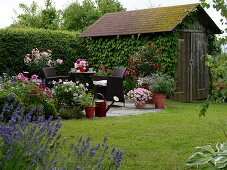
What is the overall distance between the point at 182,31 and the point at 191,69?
1448mm

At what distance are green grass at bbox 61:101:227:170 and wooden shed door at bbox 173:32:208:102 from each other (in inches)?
164

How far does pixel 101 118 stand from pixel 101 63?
20.2 ft

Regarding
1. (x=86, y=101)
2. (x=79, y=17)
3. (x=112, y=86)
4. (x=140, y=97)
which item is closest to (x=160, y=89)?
(x=140, y=97)

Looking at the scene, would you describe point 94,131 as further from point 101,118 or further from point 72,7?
point 72,7

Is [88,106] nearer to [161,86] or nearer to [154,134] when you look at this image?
[154,134]

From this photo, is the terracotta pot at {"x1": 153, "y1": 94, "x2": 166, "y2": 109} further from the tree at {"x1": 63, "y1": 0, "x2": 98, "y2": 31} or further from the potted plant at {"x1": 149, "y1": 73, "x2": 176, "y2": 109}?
the tree at {"x1": 63, "y1": 0, "x2": 98, "y2": 31}

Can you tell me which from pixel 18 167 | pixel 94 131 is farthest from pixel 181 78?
pixel 18 167

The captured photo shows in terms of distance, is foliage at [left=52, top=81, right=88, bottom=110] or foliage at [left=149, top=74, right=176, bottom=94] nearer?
foliage at [left=52, top=81, right=88, bottom=110]

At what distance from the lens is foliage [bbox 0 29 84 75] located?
42.0ft

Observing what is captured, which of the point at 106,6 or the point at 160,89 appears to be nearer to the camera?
the point at 160,89

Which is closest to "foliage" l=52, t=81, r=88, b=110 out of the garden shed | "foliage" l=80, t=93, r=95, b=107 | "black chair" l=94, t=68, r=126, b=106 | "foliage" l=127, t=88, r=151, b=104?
"foliage" l=80, t=93, r=95, b=107

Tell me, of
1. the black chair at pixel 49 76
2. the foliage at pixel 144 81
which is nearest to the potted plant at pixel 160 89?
the foliage at pixel 144 81

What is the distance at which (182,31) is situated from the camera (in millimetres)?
12984

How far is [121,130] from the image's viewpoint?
6.71 metres
